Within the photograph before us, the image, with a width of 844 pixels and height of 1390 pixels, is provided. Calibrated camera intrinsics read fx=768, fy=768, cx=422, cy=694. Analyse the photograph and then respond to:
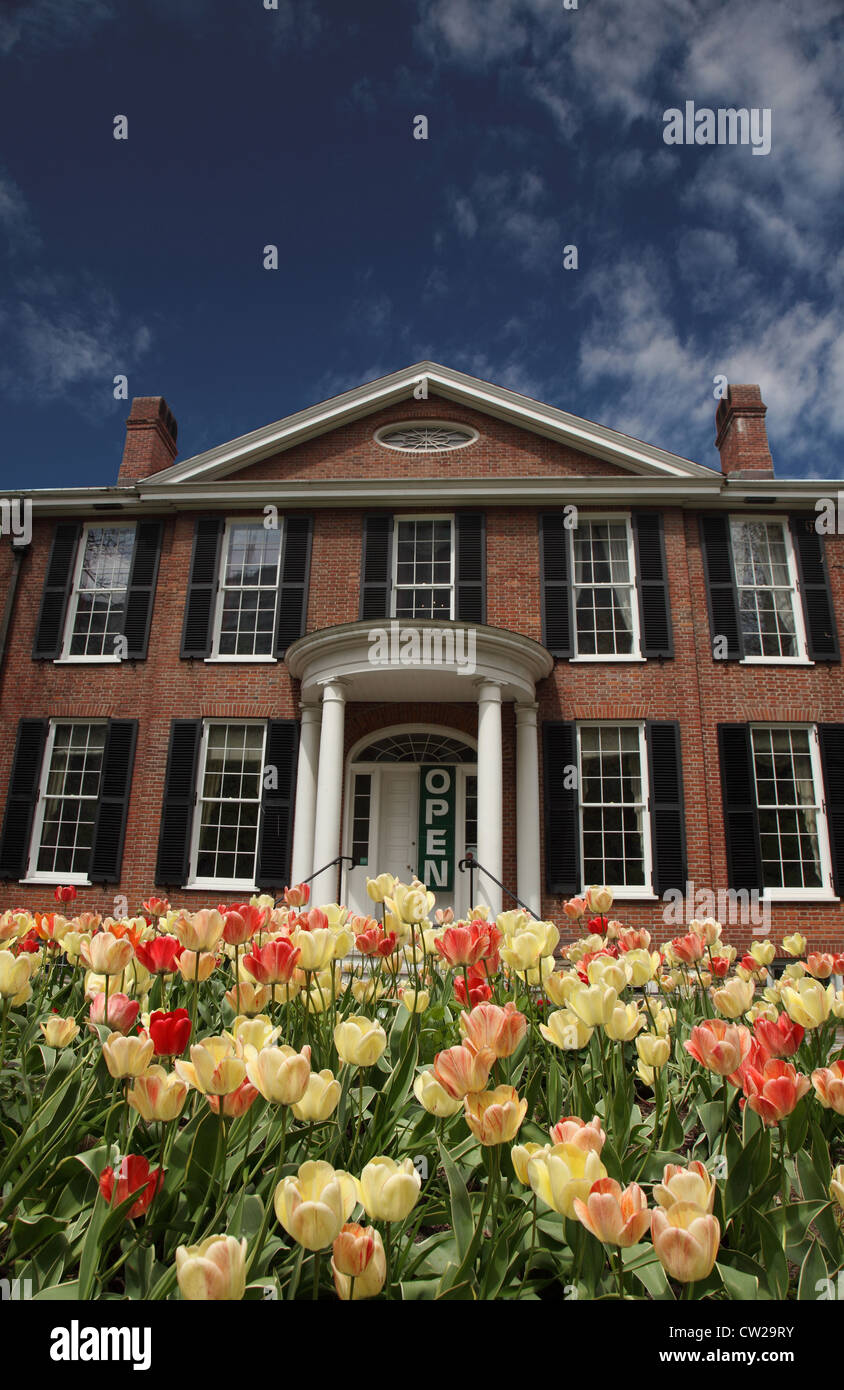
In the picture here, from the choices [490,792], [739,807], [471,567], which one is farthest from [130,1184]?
[471,567]

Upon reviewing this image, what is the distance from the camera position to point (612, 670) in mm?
11750

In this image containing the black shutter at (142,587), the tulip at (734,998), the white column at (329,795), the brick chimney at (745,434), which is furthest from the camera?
the brick chimney at (745,434)

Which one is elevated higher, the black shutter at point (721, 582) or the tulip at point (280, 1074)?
the black shutter at point (721, 582)

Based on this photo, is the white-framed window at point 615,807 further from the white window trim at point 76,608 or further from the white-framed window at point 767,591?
the white window trim at point 76,608

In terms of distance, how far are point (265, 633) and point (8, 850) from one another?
5182mm

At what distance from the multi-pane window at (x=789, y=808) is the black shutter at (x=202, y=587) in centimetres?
873

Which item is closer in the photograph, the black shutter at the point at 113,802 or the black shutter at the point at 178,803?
the black shutter at the point at 178,803

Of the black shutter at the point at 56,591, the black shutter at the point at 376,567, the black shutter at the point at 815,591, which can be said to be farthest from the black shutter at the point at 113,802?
the black shutter at the point at 815,591

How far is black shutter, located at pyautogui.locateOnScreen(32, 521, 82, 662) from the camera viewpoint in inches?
504

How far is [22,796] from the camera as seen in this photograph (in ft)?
39.9

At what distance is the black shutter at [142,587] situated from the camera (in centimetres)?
1261

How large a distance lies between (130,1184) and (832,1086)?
3.88 feet

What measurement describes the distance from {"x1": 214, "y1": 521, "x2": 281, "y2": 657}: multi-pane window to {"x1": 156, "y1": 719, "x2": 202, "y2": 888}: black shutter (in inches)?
56.4
